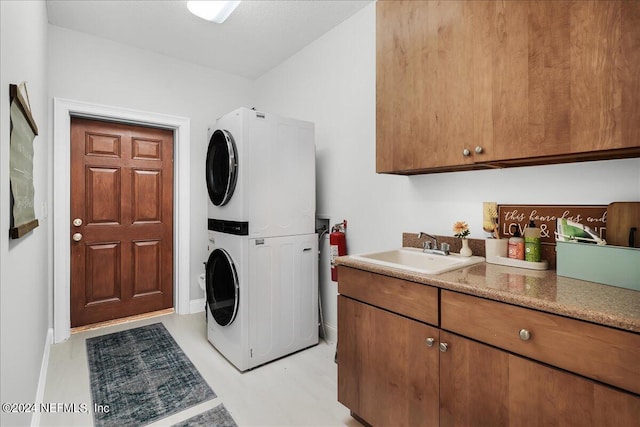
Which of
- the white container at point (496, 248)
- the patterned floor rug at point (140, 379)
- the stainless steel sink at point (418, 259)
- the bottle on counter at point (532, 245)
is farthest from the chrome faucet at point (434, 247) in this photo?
the patterned floor rug at point (140, 379)

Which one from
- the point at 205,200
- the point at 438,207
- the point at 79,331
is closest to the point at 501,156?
the point at 438,207

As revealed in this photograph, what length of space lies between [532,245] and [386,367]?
891 millimetres

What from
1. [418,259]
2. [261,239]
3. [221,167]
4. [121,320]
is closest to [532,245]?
[418,259]

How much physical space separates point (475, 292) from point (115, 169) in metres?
3.26

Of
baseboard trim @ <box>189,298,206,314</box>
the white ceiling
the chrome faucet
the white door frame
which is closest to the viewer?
the chrome faucet

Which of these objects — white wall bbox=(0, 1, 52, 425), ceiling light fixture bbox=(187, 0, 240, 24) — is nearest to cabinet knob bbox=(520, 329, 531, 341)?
white wall bbox=(0, 1, 52, 425)

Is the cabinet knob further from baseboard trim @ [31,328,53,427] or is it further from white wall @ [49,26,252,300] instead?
white wall @ [49,26,252,300]

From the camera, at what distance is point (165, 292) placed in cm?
344

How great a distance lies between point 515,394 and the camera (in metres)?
1.09

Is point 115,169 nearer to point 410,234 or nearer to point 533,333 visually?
point 410,234

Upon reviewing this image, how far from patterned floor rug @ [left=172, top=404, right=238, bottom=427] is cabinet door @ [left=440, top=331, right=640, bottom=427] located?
1.13m

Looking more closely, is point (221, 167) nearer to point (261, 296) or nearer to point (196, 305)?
point (261, 296)

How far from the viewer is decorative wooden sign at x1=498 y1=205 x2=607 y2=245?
1.40 m

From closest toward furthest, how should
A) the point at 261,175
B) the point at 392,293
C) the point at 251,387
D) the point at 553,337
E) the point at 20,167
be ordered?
the point at 553,337 < the point at 20,167 < the point at 392,293 < the point at 251,387 < the point at 261,175
